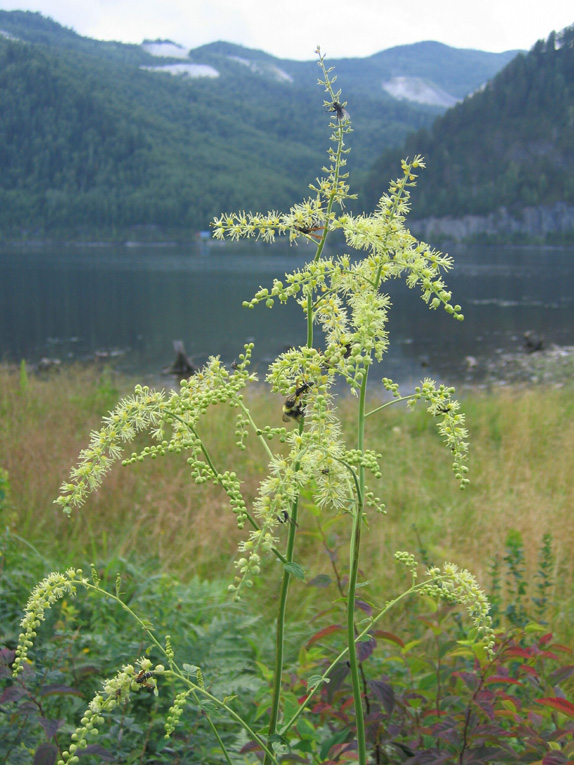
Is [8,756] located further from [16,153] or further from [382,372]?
[16,153]

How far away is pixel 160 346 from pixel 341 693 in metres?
33.9

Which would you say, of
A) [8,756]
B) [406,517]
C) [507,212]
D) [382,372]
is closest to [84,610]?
[8,756]

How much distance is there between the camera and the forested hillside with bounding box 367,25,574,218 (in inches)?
6289

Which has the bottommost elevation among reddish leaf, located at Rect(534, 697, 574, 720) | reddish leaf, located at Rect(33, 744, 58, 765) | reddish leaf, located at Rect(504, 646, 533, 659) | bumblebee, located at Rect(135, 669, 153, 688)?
reddish leaf, located at Rect(33, 744, 58, 765)

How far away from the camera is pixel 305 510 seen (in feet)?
23.3

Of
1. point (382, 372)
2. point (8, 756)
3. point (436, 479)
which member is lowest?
point (382, 372)

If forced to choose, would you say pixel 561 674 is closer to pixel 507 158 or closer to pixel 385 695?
pixel 385 695

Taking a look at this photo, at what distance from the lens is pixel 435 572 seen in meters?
1.99

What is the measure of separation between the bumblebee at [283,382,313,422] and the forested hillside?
15927cm

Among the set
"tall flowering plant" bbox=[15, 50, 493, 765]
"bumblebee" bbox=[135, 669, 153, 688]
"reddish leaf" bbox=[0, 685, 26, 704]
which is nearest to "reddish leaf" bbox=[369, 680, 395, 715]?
"tall flowering plant" bbox=[15, 50, 493, 765]

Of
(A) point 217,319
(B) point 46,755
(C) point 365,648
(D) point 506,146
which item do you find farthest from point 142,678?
(D) point 506,146

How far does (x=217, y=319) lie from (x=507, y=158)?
156 meters

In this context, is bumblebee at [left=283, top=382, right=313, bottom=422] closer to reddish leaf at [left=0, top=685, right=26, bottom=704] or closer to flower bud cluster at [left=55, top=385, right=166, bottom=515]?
flower bud cluster at [left=55, top=385, right=166, bottom=515]

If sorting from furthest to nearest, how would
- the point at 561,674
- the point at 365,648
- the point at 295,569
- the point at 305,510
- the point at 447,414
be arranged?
the point at 305,510 → the point at 561,674 → the point at 365,648 → the point at 447,414 → the point at 295,569
